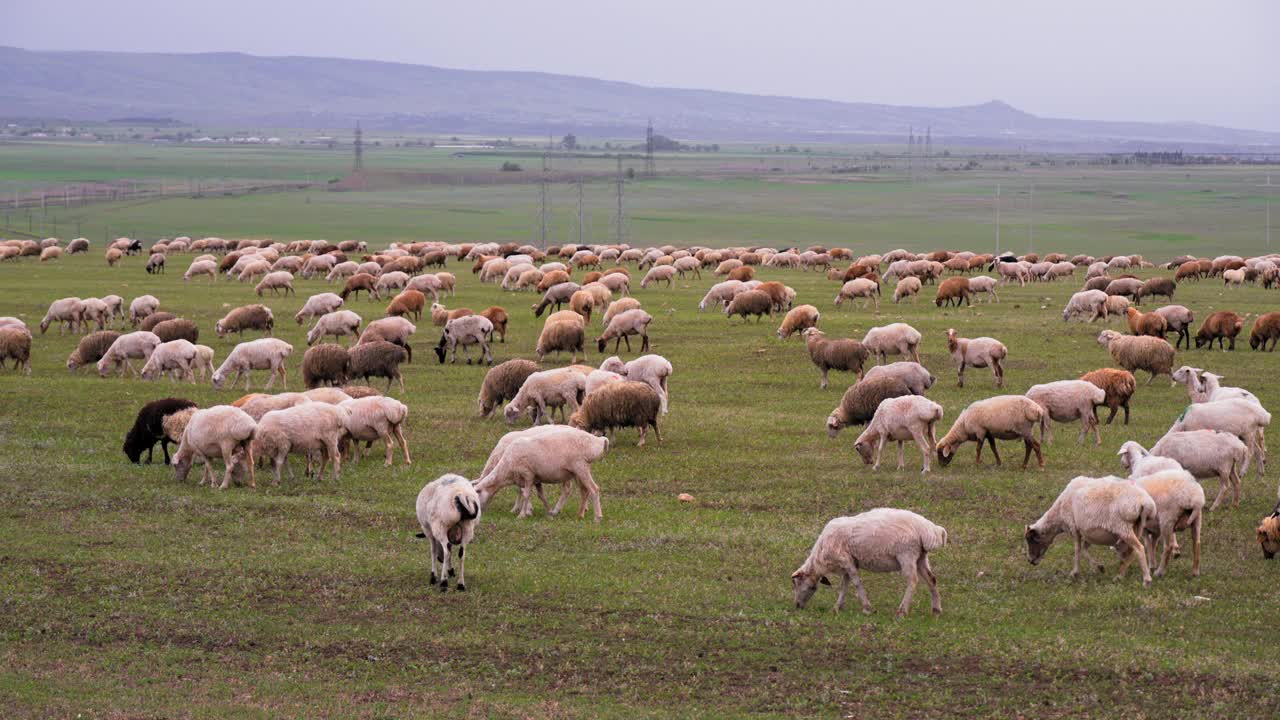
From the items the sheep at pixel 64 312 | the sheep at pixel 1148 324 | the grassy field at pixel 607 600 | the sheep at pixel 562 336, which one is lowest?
the grassy field at pixel 607 600

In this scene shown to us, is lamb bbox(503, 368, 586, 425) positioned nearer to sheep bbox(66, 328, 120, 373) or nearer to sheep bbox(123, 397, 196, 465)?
sheep bbox(123, 397, 196, 465)

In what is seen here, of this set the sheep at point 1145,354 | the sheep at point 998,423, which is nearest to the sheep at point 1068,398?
the sheep at point 998,423

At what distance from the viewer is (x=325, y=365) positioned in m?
24.2

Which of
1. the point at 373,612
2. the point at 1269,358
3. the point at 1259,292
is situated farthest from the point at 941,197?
the point at 373,612

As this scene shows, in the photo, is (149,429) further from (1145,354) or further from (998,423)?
(1145,354)

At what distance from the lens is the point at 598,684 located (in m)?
10.3

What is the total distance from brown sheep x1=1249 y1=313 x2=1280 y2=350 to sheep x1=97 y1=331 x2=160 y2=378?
78.5 feet

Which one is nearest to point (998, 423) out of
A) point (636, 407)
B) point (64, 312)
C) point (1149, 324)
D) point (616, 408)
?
point (636, 407)

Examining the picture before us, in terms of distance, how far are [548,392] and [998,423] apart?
6.90 meters

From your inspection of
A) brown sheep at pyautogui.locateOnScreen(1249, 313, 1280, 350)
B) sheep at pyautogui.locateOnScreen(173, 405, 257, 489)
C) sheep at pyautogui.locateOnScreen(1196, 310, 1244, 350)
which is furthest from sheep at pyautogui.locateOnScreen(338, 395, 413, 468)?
brown sheep at pyautogui.locateOnScreen(1249, 313, 1280, 350)

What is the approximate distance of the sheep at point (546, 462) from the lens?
587 inches

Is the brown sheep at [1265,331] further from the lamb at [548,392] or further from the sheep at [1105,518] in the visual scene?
the sheep at [1105,518]

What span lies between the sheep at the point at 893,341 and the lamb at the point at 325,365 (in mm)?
10091

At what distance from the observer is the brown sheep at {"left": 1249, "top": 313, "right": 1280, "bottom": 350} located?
96.9 feet
